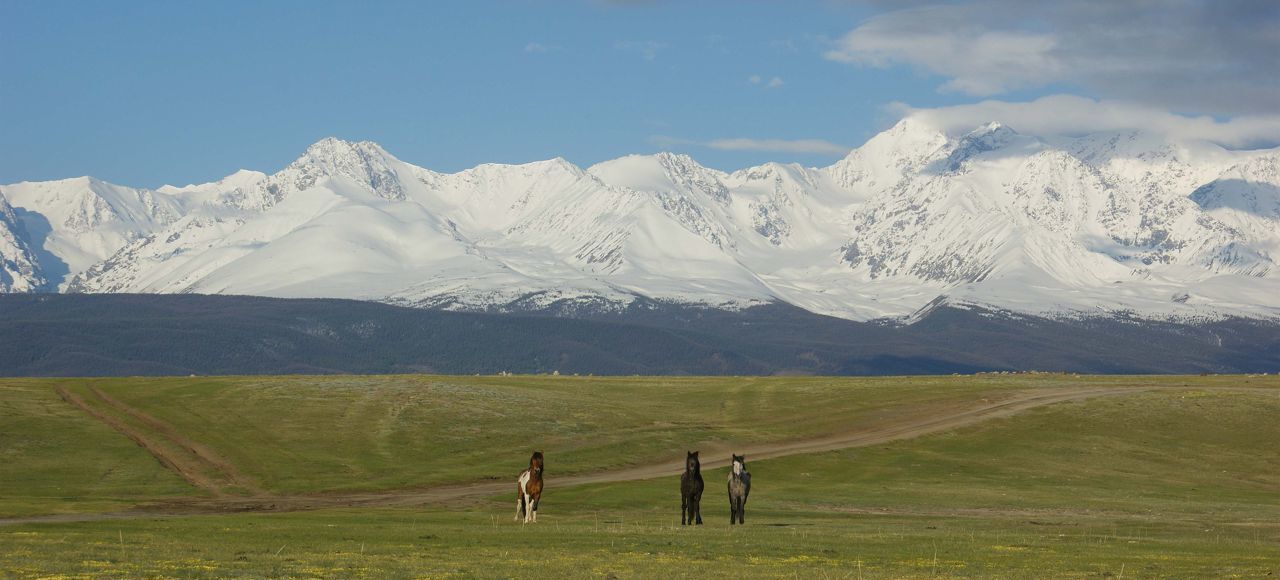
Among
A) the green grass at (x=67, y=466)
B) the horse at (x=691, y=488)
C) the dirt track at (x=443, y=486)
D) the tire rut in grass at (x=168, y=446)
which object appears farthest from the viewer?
the tire rut in grass at (x=168, y=446)

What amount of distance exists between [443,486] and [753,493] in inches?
623

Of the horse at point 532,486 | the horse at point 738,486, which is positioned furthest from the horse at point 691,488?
the horse at point 532,486

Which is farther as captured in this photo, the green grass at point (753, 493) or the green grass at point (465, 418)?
the green grass at point (465, 418)

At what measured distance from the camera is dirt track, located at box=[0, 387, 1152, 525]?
6794cm

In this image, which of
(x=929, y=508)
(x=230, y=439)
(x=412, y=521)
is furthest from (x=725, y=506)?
(x=230, y=439)

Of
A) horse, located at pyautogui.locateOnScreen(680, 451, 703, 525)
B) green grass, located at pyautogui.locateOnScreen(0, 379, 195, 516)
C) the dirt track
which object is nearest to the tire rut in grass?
the dirt track

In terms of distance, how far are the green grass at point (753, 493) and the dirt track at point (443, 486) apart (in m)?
1.99

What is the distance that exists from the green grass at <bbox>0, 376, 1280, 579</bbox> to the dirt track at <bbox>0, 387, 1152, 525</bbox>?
6.51ft

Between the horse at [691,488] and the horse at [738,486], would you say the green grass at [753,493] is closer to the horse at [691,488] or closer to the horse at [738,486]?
the horse at [691,488]

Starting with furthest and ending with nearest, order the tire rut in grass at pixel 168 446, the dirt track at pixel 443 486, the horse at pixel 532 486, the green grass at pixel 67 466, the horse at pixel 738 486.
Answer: the tire rut in grass at pixel 168 446
the green grass at pixel 67 466
the dirt track at pixel 443 486
the horse at pixel 738 486
the horse at pixel 532 486

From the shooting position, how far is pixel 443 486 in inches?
3098

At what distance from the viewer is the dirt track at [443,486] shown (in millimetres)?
67938

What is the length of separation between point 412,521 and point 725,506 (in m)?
16.8

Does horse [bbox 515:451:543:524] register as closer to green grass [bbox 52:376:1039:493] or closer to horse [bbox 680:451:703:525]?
horse [bbox 680:451:703:525]
